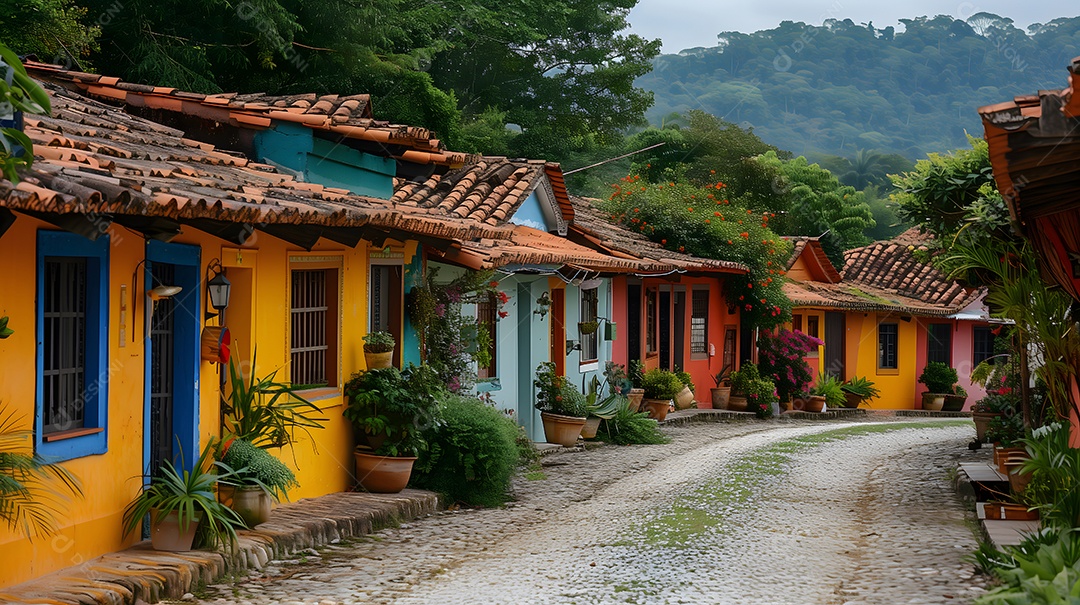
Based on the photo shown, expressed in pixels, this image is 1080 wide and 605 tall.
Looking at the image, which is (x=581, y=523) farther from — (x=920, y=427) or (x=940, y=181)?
(x=920, y=427)

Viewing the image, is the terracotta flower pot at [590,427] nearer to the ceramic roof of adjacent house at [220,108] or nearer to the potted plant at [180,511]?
the ceramic roof of adjacent house at [220,108]

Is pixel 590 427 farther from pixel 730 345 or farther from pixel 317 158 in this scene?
pixel 730 345

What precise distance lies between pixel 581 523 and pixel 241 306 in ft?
12.3

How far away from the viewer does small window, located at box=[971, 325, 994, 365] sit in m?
31.7

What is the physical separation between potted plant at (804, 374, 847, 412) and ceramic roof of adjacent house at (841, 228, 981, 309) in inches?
155

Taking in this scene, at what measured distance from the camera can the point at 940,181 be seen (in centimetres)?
1185

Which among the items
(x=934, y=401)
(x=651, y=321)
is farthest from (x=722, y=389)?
(x=934, y=401)

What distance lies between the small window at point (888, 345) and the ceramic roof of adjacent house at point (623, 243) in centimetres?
877

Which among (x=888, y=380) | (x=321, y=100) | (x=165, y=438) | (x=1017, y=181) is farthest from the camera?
(x=888, y=380)

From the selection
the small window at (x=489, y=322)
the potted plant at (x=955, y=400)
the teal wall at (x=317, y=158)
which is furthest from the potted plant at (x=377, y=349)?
the potted plant at (x=955, y=400)

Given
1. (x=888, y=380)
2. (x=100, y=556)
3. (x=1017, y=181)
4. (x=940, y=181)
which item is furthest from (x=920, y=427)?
(x=100, y=556)

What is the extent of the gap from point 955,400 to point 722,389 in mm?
9195

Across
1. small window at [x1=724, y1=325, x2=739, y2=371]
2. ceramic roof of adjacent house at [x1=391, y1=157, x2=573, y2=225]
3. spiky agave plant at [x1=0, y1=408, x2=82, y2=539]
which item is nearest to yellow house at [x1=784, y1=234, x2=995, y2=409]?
small window at [x1=724, y1=325, x2=739, y2=371]

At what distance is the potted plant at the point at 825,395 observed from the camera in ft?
89.6
